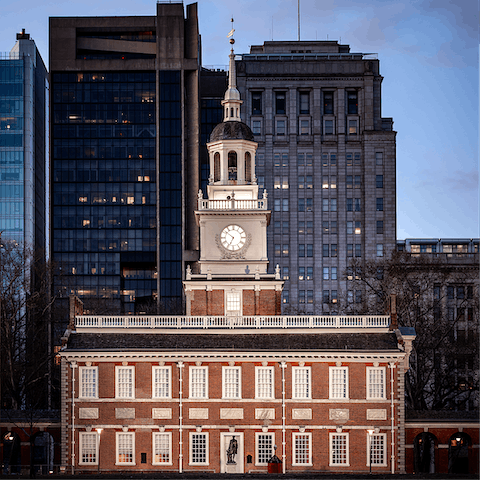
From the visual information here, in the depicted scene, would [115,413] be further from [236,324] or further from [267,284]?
[267,284]

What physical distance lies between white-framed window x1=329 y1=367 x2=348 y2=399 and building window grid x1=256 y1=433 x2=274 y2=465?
16.9ft

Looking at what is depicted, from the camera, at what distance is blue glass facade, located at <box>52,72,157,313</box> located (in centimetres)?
16750

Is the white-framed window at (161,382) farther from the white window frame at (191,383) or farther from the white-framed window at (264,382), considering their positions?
the white-framed window at (264,382)

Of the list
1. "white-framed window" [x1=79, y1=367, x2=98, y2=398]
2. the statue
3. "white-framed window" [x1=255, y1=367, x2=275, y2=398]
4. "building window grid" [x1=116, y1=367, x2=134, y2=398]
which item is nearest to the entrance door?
the statue

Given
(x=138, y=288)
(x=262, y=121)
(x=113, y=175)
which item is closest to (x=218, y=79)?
(x=262, y=121)

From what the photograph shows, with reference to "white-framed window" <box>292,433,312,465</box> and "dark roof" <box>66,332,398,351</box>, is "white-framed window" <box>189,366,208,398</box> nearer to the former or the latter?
"dark roof" <box>66,332,398,351</box>

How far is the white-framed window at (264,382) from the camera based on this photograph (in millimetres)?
61875

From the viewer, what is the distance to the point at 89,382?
6203cm

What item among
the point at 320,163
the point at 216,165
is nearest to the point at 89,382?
the point at 216,165

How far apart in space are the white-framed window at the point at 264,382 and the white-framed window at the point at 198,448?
4660mm

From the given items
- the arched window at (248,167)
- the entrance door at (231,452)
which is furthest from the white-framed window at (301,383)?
the arched window at (248,167)

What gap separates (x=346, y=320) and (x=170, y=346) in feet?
41.1

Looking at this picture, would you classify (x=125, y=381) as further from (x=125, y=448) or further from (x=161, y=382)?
(x=125, y=448)

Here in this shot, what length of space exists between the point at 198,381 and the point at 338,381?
9.53m
